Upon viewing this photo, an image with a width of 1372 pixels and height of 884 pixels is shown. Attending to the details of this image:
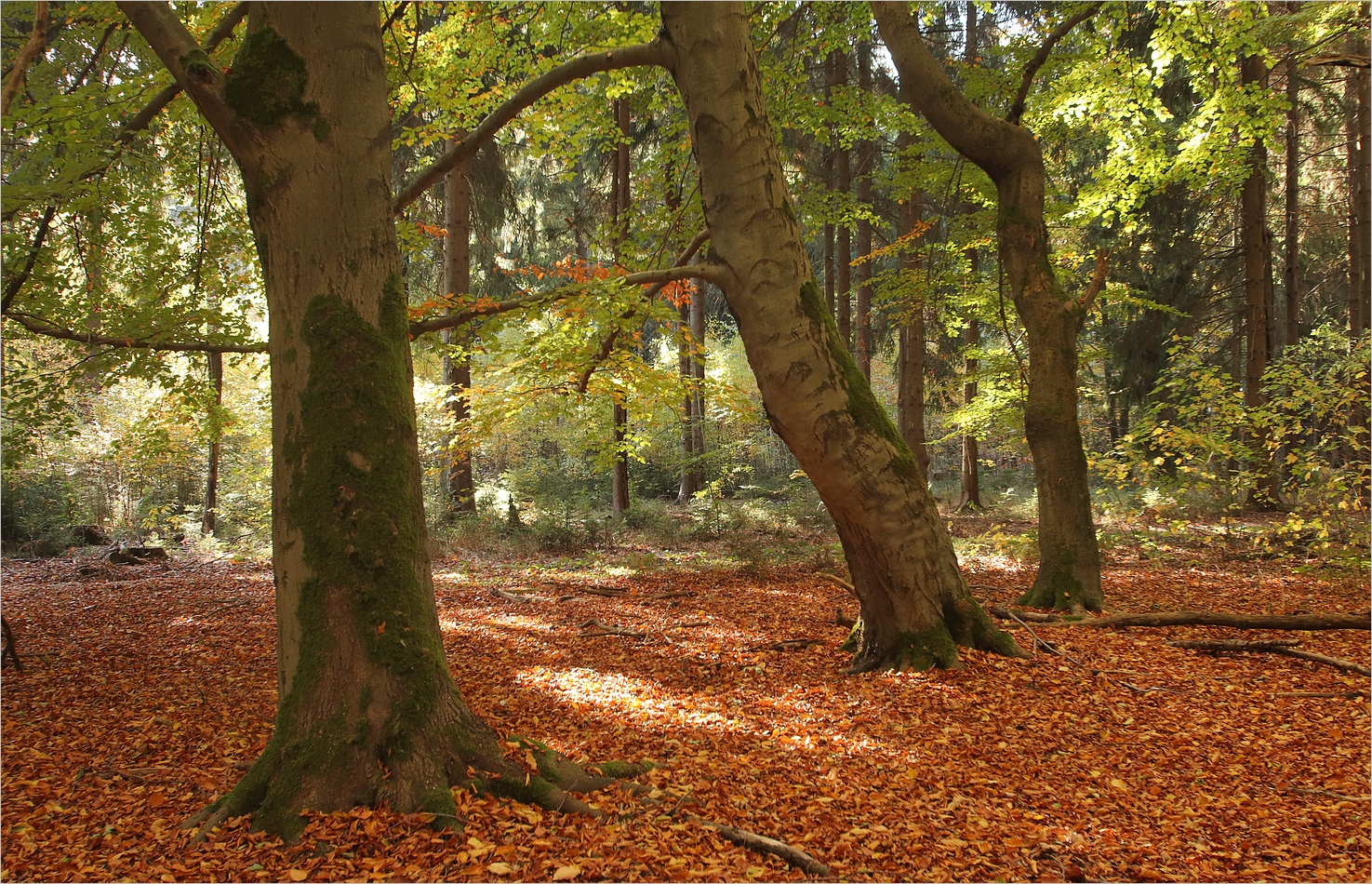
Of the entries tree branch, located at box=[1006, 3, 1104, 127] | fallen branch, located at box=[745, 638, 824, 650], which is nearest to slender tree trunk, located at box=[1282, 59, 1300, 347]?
tree branch, located at box=[1006, 3, 1104, 127]

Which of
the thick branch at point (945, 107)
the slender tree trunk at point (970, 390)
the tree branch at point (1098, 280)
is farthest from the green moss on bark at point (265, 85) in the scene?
the slender tree trunk at point (970, 390)

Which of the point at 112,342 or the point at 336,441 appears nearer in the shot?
the point at 336,441

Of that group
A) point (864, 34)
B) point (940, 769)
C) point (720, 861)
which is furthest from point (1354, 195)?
point (720, 861)

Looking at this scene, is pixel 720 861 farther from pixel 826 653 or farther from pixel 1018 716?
pixel 826 653

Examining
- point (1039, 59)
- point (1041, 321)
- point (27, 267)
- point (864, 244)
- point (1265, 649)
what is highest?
point (864, 244)

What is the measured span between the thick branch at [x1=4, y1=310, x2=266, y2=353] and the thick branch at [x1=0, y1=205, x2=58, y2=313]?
0.45m

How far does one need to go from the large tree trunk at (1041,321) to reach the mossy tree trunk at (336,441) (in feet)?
16.3

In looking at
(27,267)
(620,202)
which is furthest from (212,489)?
(27,267)

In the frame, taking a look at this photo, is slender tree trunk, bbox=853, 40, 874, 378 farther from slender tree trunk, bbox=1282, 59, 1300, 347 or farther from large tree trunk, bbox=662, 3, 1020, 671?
large tree trunk, bbox=662, 3, 1020, 671

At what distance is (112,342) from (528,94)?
158 inches

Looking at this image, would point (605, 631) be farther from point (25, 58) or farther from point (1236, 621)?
point (25, 58)

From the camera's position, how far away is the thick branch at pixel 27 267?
16.6ft

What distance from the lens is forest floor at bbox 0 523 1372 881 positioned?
2.52 meters

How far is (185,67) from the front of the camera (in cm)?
296
